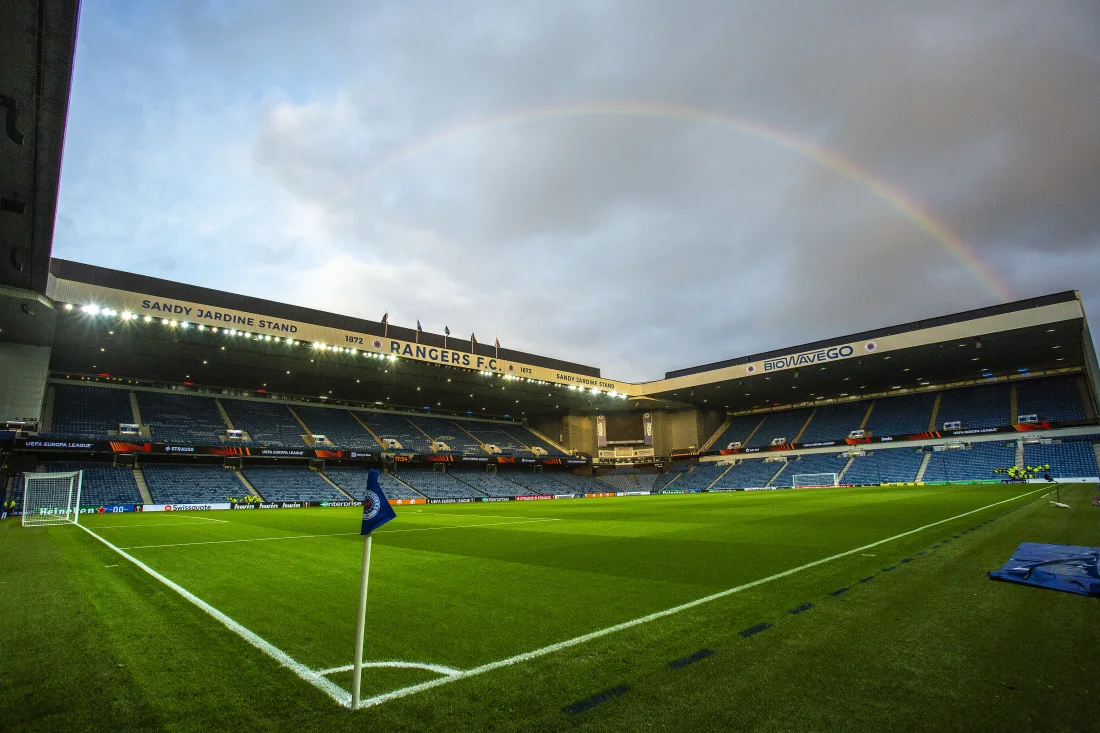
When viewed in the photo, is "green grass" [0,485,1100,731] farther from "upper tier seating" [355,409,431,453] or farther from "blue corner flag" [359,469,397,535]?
"upper tier seating" [355,409,431,453]

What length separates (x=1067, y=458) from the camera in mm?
36500

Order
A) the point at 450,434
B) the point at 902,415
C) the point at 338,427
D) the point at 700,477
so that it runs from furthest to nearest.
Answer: the point at 700,477
the point at 450,434
the point at 902,415
the point at 338,427

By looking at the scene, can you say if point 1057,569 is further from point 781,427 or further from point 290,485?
point 781,427

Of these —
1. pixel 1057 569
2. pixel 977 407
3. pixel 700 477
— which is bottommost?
pixel 700 477

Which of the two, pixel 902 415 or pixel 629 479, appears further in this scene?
pixel 629 479

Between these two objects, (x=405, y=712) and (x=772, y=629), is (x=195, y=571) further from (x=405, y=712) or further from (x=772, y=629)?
(x=772, y=629)

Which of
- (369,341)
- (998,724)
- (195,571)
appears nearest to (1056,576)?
(998,724)

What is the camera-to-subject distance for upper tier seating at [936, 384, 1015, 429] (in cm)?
4372

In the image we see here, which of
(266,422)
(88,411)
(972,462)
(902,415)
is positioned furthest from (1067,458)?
(88,411)

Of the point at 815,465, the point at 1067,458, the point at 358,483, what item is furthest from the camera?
the point at 815,465

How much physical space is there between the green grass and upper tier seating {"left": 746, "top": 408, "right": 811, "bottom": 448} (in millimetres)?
51231

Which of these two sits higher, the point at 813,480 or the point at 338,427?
the point at 338,427

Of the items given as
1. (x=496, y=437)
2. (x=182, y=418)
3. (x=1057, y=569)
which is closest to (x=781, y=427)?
(x=496, y=437)

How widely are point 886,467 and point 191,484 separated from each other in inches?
2237
